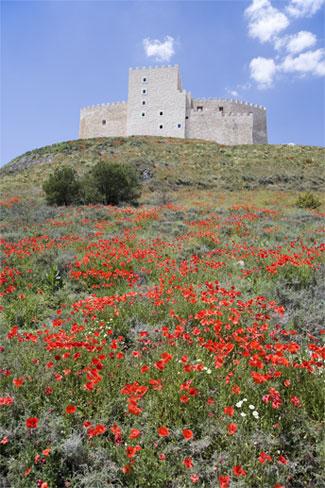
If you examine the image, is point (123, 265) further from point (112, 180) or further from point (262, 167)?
point (262, 167)

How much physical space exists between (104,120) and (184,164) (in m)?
34.2

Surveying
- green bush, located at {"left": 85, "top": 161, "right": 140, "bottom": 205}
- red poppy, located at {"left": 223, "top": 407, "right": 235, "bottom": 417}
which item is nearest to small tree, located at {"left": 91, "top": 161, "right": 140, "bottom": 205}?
green bush, located at {"left": 85, "top": 161, "right": 140, "bottom": 205}

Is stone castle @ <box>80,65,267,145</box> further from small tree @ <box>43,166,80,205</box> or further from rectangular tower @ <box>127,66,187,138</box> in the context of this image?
small tree @ <box>43,166,80,205</box>

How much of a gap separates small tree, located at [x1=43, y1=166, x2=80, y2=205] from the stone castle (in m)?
42.0

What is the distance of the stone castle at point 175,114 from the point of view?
186ft

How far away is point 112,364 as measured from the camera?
3.48m

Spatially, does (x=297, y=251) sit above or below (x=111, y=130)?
below

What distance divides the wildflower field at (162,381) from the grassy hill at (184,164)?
20009 millimetres

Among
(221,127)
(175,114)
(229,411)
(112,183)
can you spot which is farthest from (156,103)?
(229,411)

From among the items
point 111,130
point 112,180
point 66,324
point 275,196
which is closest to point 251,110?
point 111,130

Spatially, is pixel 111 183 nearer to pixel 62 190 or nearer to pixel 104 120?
pixel 62 190

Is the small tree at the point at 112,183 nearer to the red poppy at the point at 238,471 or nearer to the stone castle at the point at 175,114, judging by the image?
the red poppy at the point at 238,471

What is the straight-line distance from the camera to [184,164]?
3647 centimetres

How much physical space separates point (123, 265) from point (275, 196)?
1908 centimetres
